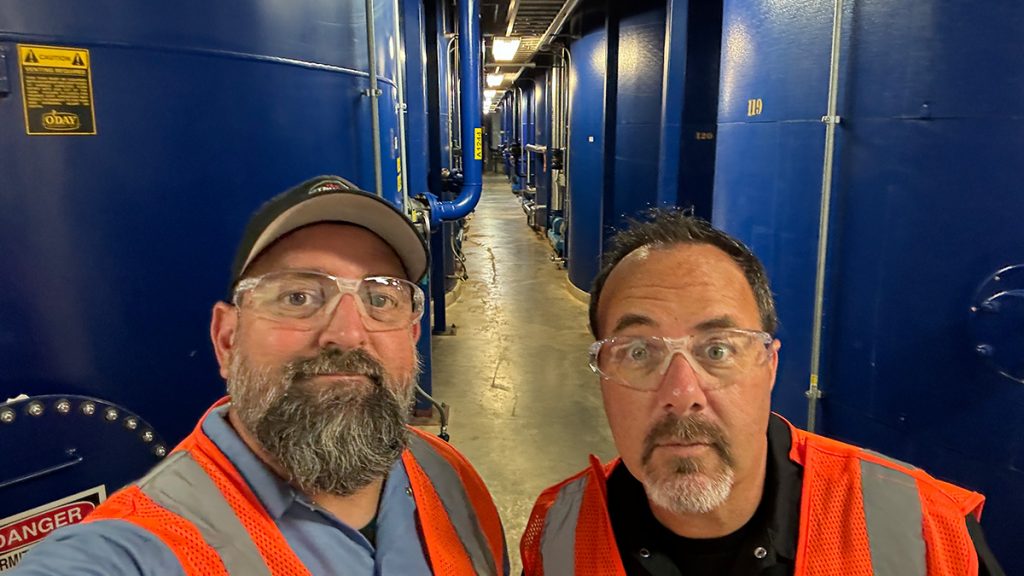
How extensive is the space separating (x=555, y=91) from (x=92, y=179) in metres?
10.2

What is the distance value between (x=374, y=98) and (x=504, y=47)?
878 cm

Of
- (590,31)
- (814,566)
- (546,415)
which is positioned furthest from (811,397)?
(590,31)

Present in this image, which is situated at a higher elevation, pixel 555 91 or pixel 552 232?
pixel 555 91

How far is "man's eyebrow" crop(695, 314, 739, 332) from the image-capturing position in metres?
1.29

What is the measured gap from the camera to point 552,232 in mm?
11562

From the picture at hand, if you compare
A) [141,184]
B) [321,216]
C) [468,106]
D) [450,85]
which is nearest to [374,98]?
Result: [141,184]

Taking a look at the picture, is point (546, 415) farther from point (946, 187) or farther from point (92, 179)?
point (92, 179)

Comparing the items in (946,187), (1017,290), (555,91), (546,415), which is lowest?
(546,415)

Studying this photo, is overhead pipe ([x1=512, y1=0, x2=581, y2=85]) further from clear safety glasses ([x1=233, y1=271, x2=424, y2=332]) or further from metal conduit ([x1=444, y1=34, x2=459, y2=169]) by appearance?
clear safety glasses ([x1=233, y1=271, x2=424, y2=332])

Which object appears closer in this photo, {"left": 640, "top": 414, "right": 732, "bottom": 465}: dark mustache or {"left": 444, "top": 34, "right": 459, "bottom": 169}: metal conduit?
{"left": 640, "top": 414, "right": 732, "bottom": 465}: dark mustache

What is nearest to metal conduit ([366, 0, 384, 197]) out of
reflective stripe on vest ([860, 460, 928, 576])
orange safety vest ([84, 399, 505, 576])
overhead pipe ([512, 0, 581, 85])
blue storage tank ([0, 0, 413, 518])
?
blue storage tank ([0, 0, 413, 518])

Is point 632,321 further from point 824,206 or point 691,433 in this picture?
point 824,206

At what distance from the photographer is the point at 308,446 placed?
1188 mm

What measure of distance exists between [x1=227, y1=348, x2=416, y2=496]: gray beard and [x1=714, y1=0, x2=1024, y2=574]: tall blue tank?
68.9 inches
